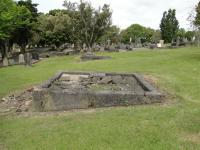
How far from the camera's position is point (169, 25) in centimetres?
6769

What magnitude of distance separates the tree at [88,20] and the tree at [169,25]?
26.5 m

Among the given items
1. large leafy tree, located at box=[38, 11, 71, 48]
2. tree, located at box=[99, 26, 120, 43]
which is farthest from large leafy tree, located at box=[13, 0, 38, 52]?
Result: tree, located at box=[99, 26, 120, 43]

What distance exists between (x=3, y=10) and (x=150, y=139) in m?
31.7

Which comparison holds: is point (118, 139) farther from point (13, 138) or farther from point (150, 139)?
point (13, 138)

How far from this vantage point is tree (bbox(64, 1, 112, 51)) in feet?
140

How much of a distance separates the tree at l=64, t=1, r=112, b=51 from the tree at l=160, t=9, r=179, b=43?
87.1 feet

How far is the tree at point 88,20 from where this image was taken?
42750 mm

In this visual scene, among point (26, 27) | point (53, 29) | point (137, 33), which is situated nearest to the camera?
point (26, 27)

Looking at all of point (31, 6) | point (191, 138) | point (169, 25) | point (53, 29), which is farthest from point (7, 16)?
point (169, 25)

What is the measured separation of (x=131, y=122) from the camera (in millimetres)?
7281

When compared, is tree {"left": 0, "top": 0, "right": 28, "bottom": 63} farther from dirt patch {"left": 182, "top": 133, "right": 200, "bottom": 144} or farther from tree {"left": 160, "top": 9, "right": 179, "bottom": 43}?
tree {"left": 160, "top": 9, "right": 179, "bottom": 43}

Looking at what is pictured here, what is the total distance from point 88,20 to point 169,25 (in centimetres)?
2869

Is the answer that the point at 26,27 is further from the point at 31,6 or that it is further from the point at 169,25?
the point at 169,25

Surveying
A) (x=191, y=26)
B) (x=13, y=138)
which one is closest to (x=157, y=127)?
(x=13, y=138)
